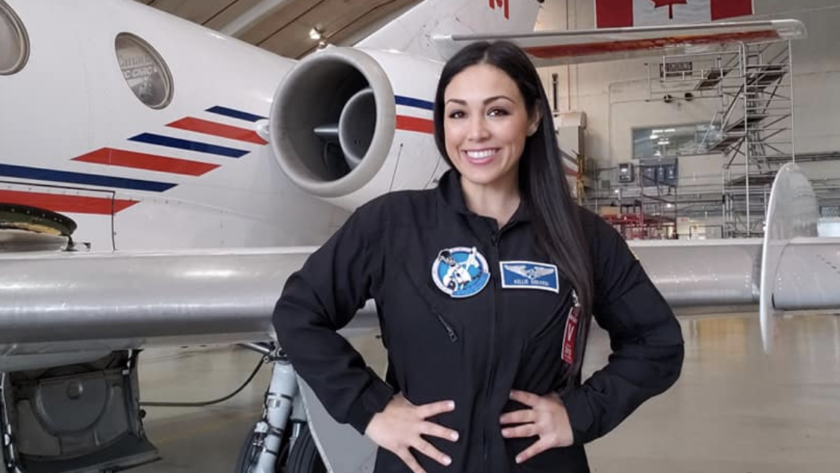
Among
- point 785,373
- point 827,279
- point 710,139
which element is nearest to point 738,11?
point 710,139

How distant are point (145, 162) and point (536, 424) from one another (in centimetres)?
285

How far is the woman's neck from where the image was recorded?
53.8 inches

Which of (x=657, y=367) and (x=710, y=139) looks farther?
(x=710, y=139)

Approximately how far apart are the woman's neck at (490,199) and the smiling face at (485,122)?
46mm

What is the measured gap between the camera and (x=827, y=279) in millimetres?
1890

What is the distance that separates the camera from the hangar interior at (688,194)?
14.0 feet

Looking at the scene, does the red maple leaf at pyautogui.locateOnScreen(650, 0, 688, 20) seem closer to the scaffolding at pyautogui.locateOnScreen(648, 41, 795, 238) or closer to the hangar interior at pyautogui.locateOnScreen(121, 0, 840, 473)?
the hangar interior at pyautogui.locateOnScreen(121, 0, 840, 473)

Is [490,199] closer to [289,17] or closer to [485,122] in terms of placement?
[485,122]

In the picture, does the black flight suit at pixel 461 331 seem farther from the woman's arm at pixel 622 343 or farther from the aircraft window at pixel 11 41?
the aircraft window at pixel 11 41

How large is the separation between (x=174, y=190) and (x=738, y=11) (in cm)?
1287

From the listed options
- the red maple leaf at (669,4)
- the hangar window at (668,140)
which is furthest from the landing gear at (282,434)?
the hangar window at (668,140)

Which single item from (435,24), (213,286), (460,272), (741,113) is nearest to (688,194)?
(741,113)

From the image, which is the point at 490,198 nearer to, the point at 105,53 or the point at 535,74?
the point at 535,74

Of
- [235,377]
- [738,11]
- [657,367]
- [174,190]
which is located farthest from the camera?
[738,11]
